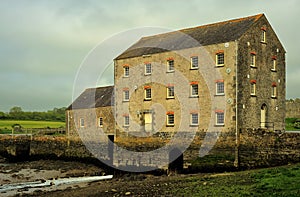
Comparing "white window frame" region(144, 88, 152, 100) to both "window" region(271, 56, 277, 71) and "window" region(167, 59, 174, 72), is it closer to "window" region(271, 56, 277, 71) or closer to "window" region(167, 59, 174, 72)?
"window" region(167, 59, 174, 72)

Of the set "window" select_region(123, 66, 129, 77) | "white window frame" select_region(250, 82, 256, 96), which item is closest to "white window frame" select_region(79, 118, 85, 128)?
"window" select_region(123, 66, 129, 77)

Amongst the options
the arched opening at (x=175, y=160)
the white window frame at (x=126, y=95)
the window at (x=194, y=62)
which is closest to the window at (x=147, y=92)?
the white window frame at (x=126, y=95)

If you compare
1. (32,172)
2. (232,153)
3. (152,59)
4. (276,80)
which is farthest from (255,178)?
(32,172)

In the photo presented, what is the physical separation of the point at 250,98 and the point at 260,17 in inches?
277

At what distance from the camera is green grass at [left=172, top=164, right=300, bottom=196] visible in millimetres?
15336

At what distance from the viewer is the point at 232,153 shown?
27.7 m

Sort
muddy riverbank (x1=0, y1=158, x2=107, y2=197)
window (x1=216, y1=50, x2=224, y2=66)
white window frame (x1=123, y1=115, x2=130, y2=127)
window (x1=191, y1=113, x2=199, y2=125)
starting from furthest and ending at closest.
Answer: white window frame (x1=123, y1=115, x2=130, y2=127)
window (x1=191, y1=113, x2=199, y2=125)
window (x1=216, y1=50, x2=224, y2=66)
muddy riverbank (x1=0, y1=158, x2=107, y2=197)

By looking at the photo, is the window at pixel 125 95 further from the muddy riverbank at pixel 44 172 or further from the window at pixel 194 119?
the window at pixel 194 119

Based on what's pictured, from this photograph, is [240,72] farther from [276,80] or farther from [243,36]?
[276,80]

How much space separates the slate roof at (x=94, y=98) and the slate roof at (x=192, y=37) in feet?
27.3

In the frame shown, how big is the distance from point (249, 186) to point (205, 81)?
592 inches

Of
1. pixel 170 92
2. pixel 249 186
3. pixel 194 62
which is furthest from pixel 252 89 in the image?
pixel 249 186

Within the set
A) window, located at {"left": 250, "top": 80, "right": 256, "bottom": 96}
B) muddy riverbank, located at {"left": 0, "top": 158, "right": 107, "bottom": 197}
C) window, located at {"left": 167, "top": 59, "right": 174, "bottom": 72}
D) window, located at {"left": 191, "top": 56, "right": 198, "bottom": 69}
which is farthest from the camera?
window, located at {"left": 167, "top": 59, "right": 174, "bottom": 72}

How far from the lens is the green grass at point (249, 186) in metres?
15.3
